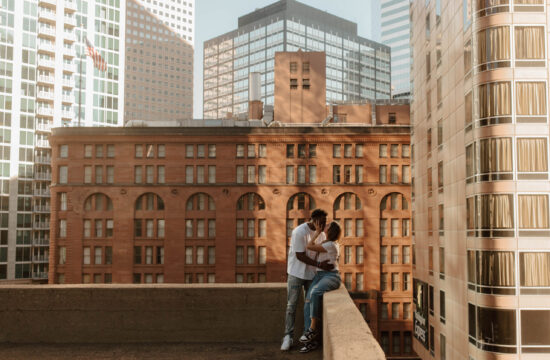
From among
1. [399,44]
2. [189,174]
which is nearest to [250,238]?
[189,174]

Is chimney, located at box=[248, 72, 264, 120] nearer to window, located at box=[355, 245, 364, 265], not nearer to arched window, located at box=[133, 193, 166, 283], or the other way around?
arched window, located at box=[133, 193, 166, 283]

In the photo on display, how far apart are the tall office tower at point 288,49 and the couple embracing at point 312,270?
15812 cm

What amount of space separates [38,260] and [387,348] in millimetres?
60219

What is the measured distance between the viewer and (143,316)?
39.5ft

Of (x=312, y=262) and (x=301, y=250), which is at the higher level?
(x=301, y=250)

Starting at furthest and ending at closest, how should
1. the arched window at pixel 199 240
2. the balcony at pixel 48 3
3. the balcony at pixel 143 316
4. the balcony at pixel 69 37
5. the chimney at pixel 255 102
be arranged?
the balcony at pixel 69 37 → the balcony at pixel 48 3 → the chimney at pixel 255 102 → the arched window at pixel 199 240 → the balcony at pixel 143 316

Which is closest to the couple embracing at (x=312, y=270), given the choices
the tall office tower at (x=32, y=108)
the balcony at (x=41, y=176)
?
the tall office tower at (x=32, y=108)

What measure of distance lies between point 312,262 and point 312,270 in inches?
24.0

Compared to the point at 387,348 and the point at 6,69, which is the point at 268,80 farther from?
the point at 387,348

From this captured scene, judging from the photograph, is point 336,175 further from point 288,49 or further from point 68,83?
point 288,49

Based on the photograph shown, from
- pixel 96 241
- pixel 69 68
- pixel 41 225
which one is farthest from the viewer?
pixel 69 68

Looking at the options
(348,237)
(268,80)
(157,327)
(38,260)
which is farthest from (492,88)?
(268,80)

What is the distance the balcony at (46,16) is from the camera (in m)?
107

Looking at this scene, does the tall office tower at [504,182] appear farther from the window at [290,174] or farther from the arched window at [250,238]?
the window at [290,174]
